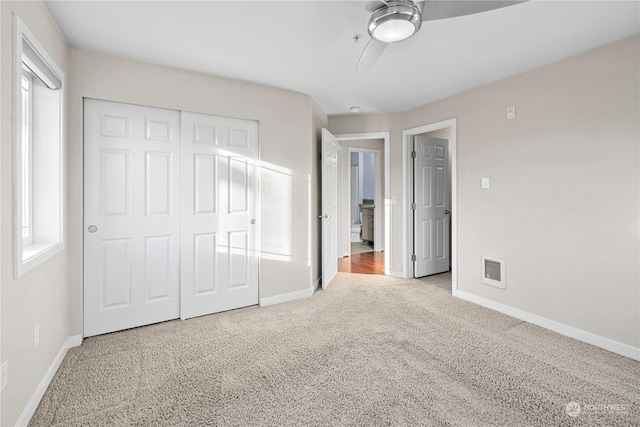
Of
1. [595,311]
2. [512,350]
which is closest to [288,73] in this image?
[512,350]

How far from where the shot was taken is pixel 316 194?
4.07 m

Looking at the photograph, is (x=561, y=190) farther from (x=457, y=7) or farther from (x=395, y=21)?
(x=395, y=21)

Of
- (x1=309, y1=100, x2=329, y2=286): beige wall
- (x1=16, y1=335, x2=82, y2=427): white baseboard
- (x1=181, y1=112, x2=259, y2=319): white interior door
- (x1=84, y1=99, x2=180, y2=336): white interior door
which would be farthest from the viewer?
(x1=309, y1=100, x2=329, y2=286): beige wall

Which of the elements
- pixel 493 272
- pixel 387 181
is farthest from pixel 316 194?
pixel 493 272

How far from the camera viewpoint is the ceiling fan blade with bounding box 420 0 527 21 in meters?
1.92

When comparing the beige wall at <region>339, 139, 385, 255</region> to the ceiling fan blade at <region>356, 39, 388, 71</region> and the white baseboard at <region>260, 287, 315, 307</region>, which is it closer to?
the white baseboard at <region>260, 287, 315, 307</region>

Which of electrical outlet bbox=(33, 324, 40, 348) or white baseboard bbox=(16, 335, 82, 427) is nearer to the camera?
white baseboard bbox=(16, 335, 82, 427)

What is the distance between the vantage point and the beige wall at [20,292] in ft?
4.75

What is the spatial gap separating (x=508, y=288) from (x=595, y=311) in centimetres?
72

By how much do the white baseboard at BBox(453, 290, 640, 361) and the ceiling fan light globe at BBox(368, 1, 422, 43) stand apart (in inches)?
106

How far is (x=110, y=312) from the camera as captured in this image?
2.68 metres

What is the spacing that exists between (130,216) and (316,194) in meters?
2.07

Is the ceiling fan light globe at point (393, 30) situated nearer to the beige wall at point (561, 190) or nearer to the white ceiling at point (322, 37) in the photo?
the white ceiling at point (322, 37)

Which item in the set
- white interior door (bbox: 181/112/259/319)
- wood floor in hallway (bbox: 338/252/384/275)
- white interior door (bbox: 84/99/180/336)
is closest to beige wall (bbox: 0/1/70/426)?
white interior door (bbox: 84/99/180/336)
